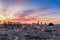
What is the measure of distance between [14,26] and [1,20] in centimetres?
26

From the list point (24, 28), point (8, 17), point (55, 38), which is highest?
point (8, 17)

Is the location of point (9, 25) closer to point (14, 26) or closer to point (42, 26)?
point (14, 26)

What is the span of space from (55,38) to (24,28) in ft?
1.81

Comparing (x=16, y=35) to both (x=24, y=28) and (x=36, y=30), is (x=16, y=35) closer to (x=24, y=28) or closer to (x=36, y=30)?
(x=24, y=28)

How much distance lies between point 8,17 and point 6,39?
413 mm

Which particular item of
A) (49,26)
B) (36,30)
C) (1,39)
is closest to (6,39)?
(1,39)

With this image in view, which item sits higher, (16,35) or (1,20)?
(1,20)

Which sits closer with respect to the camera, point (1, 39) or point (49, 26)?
point (1, 39)

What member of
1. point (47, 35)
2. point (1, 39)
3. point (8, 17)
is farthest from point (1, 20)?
point (47, 35)

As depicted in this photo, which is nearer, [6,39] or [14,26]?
[6,39]

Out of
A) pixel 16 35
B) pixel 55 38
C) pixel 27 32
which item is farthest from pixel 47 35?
pixel 16 35

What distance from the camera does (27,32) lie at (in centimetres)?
263

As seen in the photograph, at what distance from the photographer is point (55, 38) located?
268 cm

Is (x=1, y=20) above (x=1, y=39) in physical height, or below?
above
